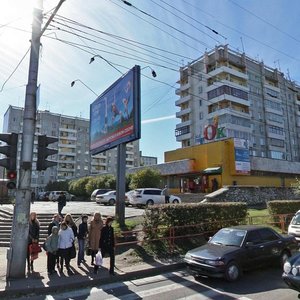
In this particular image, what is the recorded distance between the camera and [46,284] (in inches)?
347

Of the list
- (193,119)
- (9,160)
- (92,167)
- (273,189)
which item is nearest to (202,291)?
(9,160)

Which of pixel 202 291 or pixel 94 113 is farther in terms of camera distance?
pixel 94 113

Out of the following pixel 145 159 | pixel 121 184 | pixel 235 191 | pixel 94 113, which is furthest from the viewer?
pixel 145 159

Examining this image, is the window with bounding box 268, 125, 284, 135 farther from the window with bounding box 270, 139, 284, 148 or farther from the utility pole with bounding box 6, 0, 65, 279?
the utility pole with bounding box 6, 0, 65, 279

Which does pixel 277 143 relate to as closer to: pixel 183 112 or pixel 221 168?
pixel 183 112

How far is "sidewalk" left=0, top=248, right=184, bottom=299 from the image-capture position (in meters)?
8.42

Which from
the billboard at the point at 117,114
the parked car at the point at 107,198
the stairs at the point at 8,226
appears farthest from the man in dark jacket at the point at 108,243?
the parked car at the point at 107,198

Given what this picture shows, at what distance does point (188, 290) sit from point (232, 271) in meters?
1.39

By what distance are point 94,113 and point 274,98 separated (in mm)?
66889

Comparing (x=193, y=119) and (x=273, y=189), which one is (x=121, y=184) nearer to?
(x=273, y=189)

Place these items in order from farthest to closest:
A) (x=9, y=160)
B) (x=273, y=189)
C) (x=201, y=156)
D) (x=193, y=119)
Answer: (x=193, y=119) < (x=201, y=156) < (x=273, y=189) < (x=9, y=160)

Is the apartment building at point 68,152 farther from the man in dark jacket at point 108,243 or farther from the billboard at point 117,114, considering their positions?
the man in dark jacket at point 108,243

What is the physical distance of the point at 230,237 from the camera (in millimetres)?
10352

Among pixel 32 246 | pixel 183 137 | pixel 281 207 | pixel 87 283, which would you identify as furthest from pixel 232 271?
pixel 183 137
